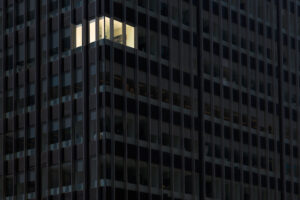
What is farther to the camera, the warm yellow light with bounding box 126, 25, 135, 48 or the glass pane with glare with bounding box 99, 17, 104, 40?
the warm yellow light with bounding box 126, 25, 135, 48

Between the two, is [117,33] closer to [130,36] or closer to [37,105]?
[130,36]

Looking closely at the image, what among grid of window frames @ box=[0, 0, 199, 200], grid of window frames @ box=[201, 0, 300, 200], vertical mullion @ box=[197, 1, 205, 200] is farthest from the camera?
grid of window frames @ box=[201, 0, 300, 200]

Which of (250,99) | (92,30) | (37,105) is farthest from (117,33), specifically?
(250,99)

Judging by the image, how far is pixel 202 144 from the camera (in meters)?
81.3

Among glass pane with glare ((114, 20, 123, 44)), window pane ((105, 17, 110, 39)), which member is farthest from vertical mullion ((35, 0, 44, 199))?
glass pane with glare ((114, 20, 123, 44))

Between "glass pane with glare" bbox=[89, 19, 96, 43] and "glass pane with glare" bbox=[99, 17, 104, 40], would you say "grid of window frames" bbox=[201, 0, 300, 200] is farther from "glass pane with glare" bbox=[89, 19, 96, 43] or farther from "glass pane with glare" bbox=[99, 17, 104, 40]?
"glass pane with glare" bbox=[89, 19, 96, 43]

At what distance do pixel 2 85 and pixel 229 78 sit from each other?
76.7 ft

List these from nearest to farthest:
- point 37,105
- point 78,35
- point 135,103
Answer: point 135,103 → point 78,35 → point 37,105

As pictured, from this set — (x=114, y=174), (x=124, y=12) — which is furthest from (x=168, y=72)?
(x=114, y=174)

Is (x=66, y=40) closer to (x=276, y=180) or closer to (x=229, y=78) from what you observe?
(x=229, y=78)

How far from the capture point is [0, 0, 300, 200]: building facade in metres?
71.6

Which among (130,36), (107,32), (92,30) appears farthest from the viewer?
(130,36)

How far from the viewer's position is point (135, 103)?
2899 inches

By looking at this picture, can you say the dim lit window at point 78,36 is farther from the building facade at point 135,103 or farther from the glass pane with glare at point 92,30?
the glass pane with glare at point 92,30
